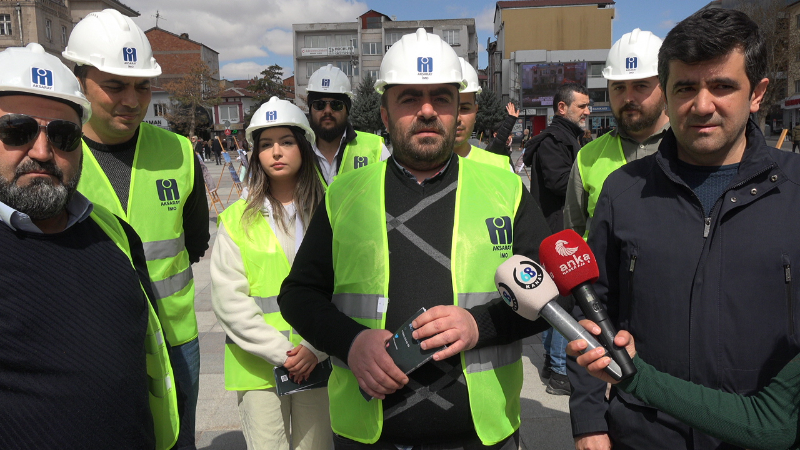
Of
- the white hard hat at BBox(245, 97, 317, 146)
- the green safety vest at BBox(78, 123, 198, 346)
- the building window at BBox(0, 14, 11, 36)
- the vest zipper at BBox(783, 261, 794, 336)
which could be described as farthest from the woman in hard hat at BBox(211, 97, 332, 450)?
the building window at BBox(0, 14, 11, 36)

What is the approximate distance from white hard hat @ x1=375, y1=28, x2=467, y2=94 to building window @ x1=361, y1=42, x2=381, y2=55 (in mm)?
73358

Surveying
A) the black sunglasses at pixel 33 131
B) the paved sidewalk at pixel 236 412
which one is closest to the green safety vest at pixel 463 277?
the black sunglasses at pixel 33 131

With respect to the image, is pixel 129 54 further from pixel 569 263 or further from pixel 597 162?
pixel 597 162

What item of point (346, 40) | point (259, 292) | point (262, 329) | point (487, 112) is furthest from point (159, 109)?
point (262, 329)

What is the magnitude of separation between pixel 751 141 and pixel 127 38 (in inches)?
110

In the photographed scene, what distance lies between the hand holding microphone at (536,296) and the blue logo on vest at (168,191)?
6.49 feet

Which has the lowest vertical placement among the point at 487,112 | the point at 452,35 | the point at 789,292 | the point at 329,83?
the point at 789,292

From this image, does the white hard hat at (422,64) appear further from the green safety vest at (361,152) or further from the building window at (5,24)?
the building window at (5,24)

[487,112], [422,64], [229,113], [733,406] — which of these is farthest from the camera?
[229,113]

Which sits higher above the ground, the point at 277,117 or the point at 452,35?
the point at 452,35

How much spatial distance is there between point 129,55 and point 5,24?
70.2m

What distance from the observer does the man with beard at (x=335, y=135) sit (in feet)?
16.9

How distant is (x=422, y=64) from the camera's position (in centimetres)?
237

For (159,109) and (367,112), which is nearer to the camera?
(367,112)
